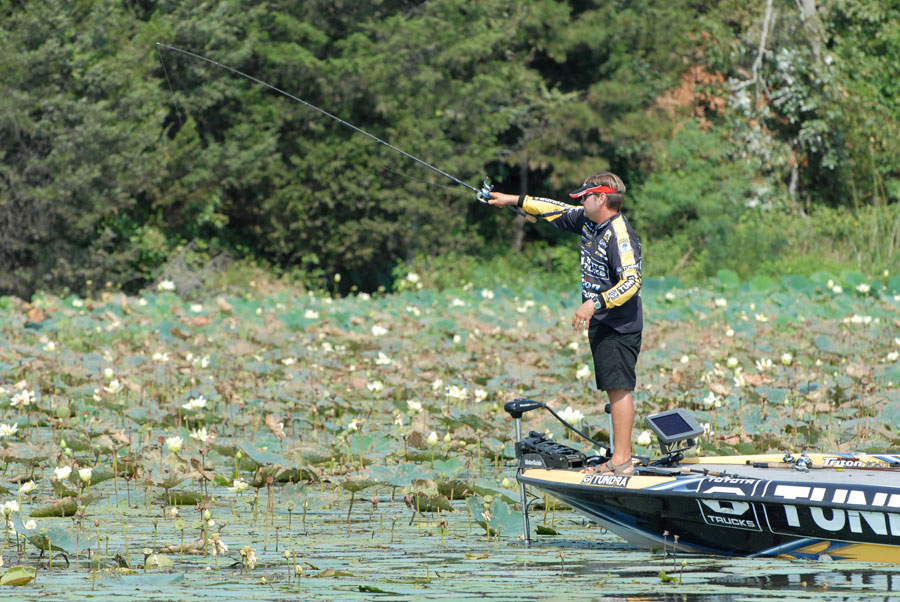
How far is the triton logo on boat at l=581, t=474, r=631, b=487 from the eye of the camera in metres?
5.38

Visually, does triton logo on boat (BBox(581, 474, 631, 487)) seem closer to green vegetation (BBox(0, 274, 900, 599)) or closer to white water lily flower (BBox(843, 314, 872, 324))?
green vegetation (BBox(0, 274, 900, 599))

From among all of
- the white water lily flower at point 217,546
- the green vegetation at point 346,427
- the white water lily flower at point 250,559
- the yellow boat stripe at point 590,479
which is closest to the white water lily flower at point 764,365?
the green vegetation at point 346,427

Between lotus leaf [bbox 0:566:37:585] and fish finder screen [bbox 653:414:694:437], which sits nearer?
lotus leaf [bbox 0:566:37:585]

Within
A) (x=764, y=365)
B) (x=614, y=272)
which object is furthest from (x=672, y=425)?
(x=764, y=365)

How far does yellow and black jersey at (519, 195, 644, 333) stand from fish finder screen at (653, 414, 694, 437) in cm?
41

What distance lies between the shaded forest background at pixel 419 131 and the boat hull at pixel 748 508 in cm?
1698

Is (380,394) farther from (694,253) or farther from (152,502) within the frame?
(694,253)

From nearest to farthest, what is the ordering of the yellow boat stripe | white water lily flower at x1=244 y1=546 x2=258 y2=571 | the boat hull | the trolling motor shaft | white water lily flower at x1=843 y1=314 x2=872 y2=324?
white water lily flower at x1=244 y1=546 x2=258 y2=571, the boat hull, the yellow boat stripe, the trolling motor shaft, white water lily flower at x1=843 y1=314 x2=872 y2=324

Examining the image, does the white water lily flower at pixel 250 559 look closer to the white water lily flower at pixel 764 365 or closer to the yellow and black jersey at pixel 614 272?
the yellow and black jersey at pixel 614 272

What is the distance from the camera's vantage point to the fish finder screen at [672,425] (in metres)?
5.59

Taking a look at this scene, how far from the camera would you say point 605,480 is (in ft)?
17.8

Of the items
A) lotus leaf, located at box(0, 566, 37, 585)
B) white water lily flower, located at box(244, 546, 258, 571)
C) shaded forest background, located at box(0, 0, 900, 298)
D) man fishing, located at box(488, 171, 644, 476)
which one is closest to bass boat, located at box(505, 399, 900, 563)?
man fishing, located at box(488, 171, 644, 476)

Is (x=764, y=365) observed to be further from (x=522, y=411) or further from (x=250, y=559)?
(x=250, y=559)

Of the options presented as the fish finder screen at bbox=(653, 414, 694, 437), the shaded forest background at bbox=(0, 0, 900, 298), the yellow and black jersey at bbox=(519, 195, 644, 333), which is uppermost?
the shaded forest background at bbox=(0, 0, 900, 298)
